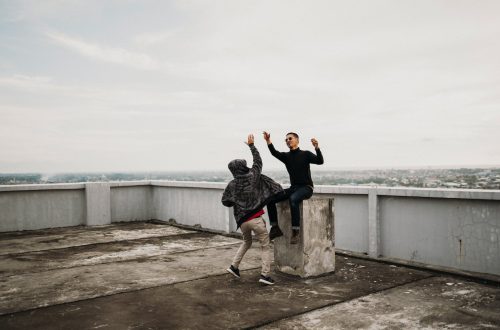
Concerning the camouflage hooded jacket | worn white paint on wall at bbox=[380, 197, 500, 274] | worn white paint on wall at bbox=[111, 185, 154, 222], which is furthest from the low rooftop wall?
the camouflage hooded jacket

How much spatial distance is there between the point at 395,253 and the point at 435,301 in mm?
2439

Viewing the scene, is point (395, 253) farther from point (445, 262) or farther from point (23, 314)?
point (23, 314)

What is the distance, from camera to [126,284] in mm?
6527

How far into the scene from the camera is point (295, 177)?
22.5ft

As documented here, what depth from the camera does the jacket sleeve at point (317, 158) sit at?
6.64 meters

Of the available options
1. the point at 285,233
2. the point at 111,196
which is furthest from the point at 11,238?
the point at 285,233

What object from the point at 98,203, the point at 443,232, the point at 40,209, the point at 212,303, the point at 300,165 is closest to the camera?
the point at 212,303

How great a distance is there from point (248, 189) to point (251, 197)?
0.13 metres

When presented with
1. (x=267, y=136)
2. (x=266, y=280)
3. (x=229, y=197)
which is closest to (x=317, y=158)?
(x=267, y=136)

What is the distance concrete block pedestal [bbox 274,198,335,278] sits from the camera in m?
6.78

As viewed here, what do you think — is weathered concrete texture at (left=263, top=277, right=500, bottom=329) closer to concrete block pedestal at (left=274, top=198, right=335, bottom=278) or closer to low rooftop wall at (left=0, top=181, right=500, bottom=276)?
low rooftop wall at (left=0, top=181, right=500, bottom=276)

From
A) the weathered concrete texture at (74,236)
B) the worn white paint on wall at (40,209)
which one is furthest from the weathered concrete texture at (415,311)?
the worn white paint on wall at (40,209)

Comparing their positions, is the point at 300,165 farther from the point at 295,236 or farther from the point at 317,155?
the point at 295,236

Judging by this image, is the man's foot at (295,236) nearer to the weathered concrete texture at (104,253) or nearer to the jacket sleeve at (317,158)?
the jacket sleeve at (317,158)
